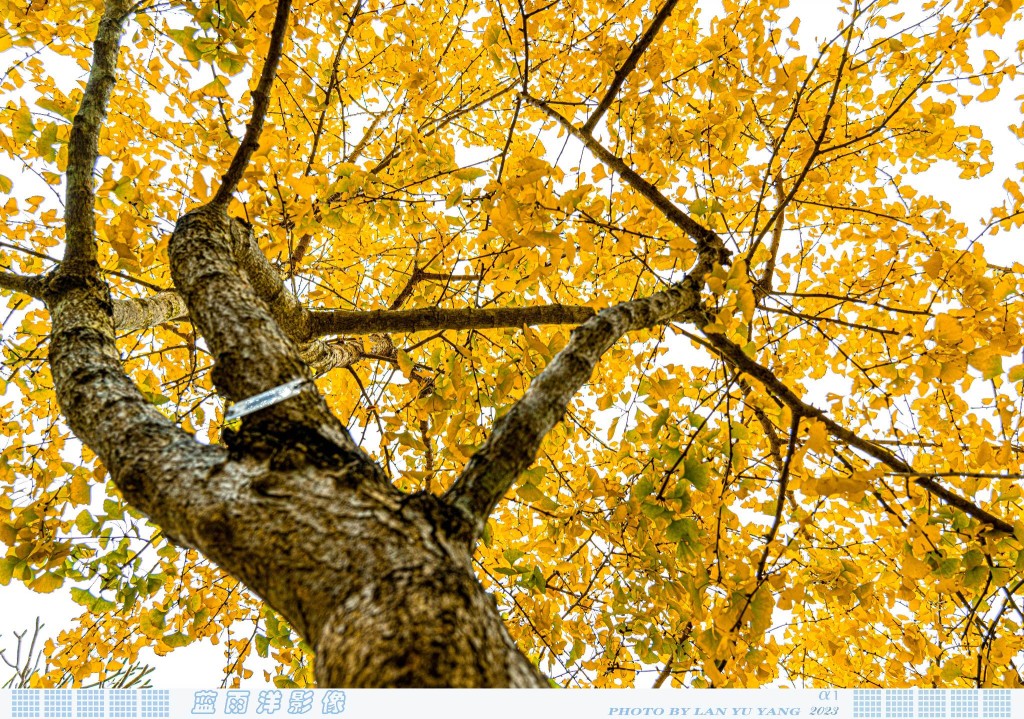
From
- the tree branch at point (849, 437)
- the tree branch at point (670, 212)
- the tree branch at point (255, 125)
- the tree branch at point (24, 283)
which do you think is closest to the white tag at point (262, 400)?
the tree branch at point (255, 125)

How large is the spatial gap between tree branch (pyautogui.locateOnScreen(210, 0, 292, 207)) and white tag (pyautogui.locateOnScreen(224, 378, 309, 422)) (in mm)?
1139

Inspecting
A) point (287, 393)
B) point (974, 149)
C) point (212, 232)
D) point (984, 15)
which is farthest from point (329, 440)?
point (974, 149)

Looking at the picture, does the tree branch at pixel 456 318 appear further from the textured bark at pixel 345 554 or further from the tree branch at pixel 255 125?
the textured bark at pixel 345 554

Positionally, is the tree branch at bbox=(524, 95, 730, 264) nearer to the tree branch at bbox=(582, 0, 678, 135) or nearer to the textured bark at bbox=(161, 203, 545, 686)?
the tree branch at bbox=(582, 0, 678, 135)

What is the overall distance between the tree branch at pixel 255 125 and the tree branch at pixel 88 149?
463 mm

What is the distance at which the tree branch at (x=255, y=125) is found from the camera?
6.43ft

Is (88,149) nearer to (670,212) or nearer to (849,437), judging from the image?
(670,212)

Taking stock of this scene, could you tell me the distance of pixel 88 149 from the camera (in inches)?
88.7

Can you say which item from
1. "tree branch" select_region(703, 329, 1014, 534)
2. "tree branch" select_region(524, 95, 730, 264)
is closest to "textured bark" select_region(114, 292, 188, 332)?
"tree branch" select_region(524, 95, 730, 264)

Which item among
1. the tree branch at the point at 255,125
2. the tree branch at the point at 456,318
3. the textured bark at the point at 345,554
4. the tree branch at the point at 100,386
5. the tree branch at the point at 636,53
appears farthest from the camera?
the tree branch at the point at 456,318

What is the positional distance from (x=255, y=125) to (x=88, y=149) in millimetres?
804

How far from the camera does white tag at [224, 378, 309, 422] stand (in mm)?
1195

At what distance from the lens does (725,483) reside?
205 cm

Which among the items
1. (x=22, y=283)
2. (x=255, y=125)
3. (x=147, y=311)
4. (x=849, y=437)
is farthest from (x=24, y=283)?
(x=849, y=437)
